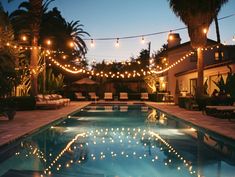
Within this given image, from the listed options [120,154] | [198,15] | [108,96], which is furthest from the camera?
[108,96]

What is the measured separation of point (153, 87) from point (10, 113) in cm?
2912

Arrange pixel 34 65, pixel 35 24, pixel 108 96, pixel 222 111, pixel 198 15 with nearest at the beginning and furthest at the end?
1. pixel 222 111
2. pixel 198 15
3. pixel 35 24
4. pixel 34 65
5. pixel 108 96

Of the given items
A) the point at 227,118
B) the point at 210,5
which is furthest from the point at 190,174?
the point at 210,5

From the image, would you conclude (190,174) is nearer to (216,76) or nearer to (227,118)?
(227,118)

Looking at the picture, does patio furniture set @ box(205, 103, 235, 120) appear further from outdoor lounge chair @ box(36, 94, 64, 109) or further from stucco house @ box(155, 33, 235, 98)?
stucco house @ box(155, 33, 235, 98)

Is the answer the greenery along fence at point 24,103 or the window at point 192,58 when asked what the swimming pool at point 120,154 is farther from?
the window at point 192,58

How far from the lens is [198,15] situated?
2198 centimetres

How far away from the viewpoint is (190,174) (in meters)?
7.37

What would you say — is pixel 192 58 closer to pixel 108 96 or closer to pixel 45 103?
pixel 108 96

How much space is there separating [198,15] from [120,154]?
14.8m

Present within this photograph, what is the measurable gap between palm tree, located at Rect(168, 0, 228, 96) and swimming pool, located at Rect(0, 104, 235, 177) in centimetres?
1016

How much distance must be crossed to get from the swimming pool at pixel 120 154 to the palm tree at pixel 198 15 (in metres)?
10.2

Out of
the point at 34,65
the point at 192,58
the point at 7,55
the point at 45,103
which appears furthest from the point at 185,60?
the point at 7,55

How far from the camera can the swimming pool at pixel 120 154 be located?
7.53 m
